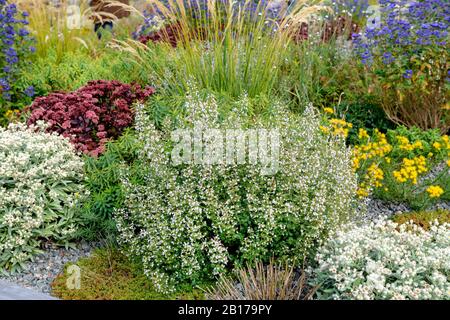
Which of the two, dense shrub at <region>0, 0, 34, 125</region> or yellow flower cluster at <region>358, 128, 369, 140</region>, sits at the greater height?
dense shrub at <region>0, 0, 34, 125</region>

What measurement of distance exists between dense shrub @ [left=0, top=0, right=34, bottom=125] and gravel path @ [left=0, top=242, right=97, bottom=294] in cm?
232

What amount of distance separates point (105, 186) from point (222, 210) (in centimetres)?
132

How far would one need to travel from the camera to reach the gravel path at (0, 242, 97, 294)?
165 inches

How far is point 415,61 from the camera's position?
238 inches

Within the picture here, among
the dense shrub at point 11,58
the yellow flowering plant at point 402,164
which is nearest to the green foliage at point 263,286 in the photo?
the yellow flowering plant at point 402,164

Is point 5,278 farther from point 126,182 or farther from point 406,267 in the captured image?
point 406,267

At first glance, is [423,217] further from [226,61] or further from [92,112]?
[92,112]

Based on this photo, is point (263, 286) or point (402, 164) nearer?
point (263, 286)

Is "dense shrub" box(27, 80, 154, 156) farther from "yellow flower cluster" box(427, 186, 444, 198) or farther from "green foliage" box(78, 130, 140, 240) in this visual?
"yellow flower cluster" box(427, 186, 444, 198)

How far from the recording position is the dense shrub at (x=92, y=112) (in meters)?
5.13

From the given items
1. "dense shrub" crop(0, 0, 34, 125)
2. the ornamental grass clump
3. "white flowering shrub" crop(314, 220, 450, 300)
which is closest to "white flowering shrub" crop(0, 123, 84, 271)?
the ornamental grass clump

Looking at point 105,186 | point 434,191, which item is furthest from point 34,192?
point 434,191

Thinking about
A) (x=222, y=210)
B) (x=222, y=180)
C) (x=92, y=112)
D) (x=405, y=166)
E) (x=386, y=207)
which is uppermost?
(x=92, y=112)

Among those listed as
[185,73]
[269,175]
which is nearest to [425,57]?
[185,73]
